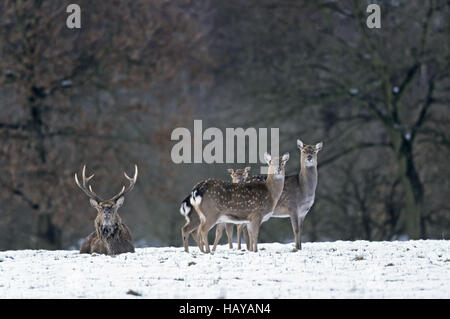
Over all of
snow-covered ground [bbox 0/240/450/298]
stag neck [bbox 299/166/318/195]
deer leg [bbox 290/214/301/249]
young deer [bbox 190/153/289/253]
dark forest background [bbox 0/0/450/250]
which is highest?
dark forest background [bbox 0/0/450/250]

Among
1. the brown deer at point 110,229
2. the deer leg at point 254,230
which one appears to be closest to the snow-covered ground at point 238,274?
the deer leg at point 254,230

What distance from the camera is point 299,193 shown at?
14445 millimetres

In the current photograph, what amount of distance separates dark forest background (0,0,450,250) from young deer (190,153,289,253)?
8.43 meters

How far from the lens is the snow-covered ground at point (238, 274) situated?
9.67 metres

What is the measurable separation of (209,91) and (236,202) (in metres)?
13.2

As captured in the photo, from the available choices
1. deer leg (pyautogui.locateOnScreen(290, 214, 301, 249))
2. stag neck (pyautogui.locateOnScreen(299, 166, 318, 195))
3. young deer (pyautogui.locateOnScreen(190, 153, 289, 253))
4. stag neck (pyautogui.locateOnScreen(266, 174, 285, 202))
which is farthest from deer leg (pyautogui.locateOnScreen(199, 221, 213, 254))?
stag neck (pyautogui.locateOnScreen(299, 166, 318, 195))

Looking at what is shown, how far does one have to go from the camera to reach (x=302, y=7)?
77.7 feet

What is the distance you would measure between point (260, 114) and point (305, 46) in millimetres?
2023

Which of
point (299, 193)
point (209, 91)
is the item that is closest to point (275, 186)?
point (299, 193)

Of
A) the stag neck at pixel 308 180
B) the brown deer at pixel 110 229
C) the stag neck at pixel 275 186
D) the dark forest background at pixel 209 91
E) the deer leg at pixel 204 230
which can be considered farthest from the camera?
the dark forest background at pixel 209 91

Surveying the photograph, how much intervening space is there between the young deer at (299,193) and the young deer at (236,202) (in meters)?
0.51

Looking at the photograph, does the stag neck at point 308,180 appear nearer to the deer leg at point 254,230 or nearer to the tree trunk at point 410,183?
the deer leg at point 254,230

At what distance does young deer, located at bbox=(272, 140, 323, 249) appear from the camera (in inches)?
566

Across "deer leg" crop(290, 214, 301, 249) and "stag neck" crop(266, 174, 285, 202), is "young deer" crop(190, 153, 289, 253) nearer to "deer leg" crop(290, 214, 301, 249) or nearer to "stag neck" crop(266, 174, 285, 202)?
"stag neck" crop(266, 174, 285, 202)
